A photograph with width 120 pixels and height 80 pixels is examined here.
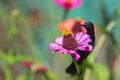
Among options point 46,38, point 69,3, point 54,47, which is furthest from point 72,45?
point 46,38

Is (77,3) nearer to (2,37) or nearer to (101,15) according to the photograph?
(101,15)

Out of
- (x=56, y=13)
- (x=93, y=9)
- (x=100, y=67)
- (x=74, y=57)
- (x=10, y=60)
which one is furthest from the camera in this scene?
(x=56, y=13)

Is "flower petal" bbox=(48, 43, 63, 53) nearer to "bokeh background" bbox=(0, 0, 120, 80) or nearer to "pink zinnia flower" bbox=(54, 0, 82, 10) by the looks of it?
"bokeh background" bbox=(0, 0, 120, 80)

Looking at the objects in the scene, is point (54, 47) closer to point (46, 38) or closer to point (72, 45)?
point (72, 45)

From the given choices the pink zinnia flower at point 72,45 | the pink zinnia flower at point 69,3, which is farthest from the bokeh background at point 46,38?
the pink zinnia flower at point 72,45

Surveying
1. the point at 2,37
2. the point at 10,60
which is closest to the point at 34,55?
the point at 10,60

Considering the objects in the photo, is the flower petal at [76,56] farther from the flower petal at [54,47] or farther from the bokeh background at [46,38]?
the bokeh background at [46,38]
